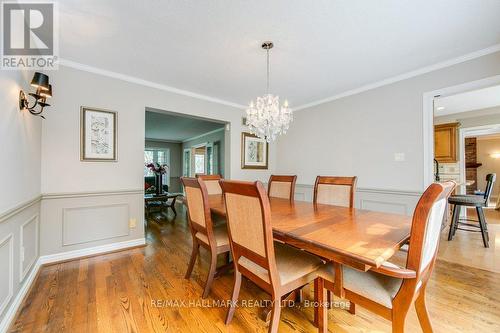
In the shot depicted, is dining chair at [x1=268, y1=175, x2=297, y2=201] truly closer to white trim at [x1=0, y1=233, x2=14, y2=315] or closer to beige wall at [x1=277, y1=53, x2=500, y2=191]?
beige wall at [x1=277, y1=53, x2=500, y2=191]

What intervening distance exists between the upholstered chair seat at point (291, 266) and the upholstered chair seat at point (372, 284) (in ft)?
0.35

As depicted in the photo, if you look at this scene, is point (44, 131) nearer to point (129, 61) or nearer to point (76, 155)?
point (76, 155)

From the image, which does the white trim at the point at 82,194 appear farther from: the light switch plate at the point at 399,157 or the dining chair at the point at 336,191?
the light switch plate at the point at 399,157

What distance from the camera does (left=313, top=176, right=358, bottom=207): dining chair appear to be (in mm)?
2103

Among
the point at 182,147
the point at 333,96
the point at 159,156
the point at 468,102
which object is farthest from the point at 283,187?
the point at 159,156

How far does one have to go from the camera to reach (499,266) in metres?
2.21

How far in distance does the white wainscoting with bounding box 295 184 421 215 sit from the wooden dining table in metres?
1.40

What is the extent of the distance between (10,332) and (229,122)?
3328 mm

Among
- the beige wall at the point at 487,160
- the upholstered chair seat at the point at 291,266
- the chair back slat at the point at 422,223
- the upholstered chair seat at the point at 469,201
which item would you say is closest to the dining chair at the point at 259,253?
the upholstered chair seat at the point at 291,266

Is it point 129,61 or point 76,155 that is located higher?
point 129,61

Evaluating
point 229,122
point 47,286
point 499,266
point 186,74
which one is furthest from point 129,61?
point 499,266

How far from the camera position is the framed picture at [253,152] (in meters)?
4.01

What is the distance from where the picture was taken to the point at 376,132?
301 cm

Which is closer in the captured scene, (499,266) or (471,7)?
(471,7)
